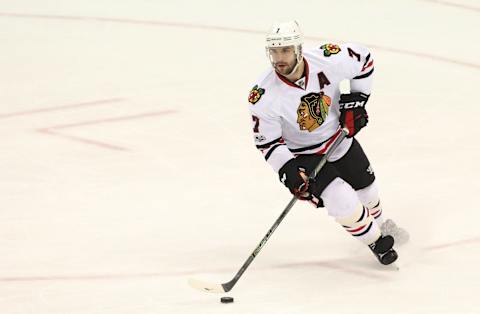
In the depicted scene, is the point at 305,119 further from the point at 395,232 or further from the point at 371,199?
the point at 395,232

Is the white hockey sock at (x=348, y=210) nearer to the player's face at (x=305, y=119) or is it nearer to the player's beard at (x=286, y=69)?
the player's face at (x=305, y=119)

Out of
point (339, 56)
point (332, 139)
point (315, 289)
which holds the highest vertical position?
point (339, 56)

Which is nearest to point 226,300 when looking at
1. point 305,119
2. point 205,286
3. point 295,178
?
point 205,286

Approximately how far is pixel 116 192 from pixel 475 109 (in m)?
2.44

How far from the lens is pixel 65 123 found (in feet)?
24.1

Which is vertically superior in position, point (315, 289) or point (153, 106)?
point (315, 289)

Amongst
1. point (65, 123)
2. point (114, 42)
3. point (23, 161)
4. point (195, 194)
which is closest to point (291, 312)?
point (195, 194)

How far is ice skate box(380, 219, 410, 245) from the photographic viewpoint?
541cm

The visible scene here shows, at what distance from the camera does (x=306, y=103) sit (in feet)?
16.2

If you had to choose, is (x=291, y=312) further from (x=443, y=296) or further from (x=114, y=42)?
(x=114, y=42)

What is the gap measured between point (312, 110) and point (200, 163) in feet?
5.60

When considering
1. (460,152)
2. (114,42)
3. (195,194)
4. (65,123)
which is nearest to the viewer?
(195,194)

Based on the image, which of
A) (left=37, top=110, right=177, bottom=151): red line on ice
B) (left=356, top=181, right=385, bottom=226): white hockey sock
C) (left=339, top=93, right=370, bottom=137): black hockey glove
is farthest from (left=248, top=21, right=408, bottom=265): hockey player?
(left=37, top=110, right=177, bottom=151): red line on ice

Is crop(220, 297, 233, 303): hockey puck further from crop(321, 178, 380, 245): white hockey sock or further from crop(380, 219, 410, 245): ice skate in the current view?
A: crop(380, 219, 410, 245): ice skate
